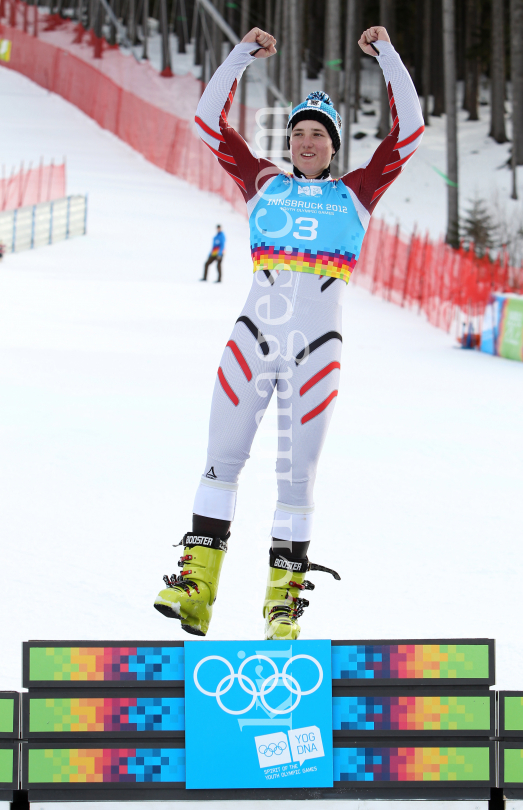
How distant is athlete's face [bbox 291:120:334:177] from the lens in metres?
3.51

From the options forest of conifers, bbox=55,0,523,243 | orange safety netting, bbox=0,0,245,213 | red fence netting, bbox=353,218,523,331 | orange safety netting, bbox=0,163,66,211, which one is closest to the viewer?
red fence netting, bbox=353,218,523,331

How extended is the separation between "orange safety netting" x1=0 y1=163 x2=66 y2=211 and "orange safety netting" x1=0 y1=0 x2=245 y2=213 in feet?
18.7

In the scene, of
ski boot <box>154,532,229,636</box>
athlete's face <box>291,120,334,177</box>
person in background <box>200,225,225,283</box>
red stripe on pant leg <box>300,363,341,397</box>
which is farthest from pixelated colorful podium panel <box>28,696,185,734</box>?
person in background <box>200,225,225,283</box>

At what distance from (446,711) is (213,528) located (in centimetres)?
105

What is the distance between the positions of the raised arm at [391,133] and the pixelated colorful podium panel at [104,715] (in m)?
1.93

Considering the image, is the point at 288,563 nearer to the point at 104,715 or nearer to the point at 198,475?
the point at 104,715

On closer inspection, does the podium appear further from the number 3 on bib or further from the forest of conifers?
the forest of conifers

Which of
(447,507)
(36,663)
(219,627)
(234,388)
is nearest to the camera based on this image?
(36,663)

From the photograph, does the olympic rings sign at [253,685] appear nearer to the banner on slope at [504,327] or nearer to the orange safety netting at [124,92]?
the banner on slope at [504,327]

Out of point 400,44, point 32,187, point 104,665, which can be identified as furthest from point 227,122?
point 400,44

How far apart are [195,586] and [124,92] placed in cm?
3891

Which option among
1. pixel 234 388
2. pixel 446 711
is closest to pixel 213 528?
pixel 234 388

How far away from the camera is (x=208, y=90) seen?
11.7 ft

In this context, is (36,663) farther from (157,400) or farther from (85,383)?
(85,383)
